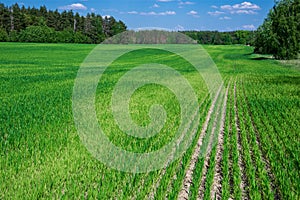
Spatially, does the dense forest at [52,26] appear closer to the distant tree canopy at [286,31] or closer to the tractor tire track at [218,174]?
the distant tree canopy at [286,31]

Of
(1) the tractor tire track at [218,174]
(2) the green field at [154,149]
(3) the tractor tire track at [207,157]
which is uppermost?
(2) the green field at [154,149]

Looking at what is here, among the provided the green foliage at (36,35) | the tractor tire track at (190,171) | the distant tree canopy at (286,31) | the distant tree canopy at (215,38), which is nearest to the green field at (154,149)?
the tractor tire track at (190,171)

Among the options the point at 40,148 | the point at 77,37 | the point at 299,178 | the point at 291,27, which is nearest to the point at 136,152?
the point at 40,148

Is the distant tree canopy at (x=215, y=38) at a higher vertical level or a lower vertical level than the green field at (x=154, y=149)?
higher

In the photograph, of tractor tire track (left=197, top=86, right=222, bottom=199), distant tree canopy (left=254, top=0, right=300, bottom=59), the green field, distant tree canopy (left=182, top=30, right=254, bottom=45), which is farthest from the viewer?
distant tree canopy (left=182, top=30, right=254, bottom=45)

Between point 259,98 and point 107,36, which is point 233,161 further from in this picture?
point 107,36

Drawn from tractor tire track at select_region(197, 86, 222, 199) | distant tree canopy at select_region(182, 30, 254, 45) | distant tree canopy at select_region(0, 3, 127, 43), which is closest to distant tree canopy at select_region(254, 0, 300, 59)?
tractor tire track at select_region(197, 86, 222, 199)

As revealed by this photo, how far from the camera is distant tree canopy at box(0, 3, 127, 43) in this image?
257ft

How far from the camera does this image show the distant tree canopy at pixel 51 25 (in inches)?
3088

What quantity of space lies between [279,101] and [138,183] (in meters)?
10.2

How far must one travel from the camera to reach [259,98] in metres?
14.2

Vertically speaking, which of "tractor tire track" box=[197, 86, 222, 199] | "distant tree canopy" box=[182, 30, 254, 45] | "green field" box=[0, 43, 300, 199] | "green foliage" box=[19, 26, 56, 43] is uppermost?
"distant tree canopy" box=[182, 30, 254, 45]

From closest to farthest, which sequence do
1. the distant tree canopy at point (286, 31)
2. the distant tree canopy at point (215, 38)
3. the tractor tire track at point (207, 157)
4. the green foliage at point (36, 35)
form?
the tractor tire track at point (207, 157)
the distant tree canopy at point (286, 31)
the green foliage at point (36, 35)
the distant tree canopy at point (215, 38)

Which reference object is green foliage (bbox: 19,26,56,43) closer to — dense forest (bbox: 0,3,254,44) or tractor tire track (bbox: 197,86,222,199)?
dense forest (bbox: 0,3,254,44)
